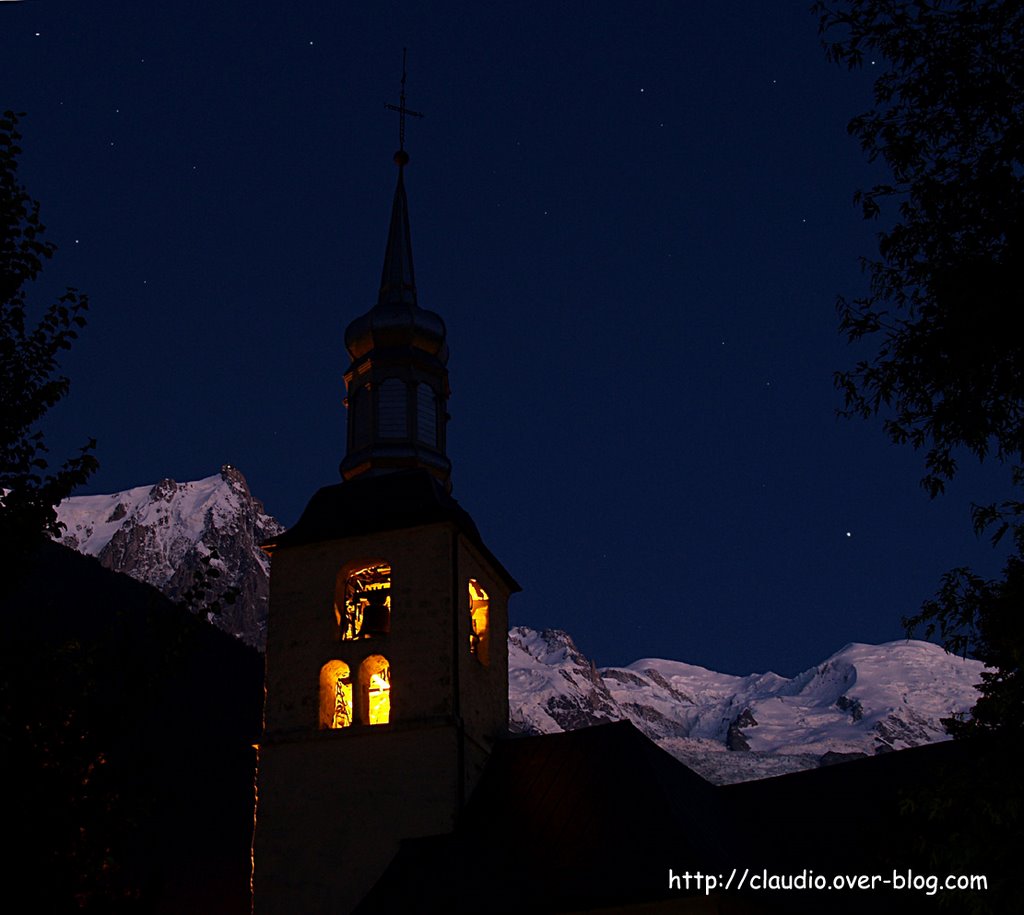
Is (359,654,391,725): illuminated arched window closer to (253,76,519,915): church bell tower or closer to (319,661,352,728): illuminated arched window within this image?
(253,76,519,915): church bell tower

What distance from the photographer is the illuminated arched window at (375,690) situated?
2456 centimetres

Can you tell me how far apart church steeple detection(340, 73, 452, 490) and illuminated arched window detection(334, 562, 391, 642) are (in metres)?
2.66

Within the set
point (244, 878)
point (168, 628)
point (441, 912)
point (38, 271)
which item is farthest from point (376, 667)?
point (244, 878)

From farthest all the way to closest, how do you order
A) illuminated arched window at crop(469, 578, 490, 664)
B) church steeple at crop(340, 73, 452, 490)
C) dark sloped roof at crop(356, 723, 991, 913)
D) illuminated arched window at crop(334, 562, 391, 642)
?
church steeple at crop(340, 73, 452, 490)
illuminated arched window at crop(469, 578, 490, 664)
illuminated arched window at crop(334, 562, 391, 642)
dark sloped roof at crop(356, 723, 991, 913)

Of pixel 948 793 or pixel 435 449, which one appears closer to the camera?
pixel 948 793

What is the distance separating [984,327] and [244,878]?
189 ft

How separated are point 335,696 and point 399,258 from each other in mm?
12411

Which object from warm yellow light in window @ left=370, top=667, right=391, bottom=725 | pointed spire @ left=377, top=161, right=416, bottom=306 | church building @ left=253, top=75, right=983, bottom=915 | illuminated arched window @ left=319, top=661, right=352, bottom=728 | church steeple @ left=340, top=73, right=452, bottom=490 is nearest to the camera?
church building @ left=253, top=75, right=983, bottom=915

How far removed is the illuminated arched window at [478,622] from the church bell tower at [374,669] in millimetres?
35

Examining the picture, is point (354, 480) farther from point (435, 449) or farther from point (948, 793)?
point (948, 793)

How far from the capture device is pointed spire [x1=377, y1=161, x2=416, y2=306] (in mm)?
31609

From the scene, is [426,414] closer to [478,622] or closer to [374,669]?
[478,622]

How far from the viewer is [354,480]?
90.5 feet

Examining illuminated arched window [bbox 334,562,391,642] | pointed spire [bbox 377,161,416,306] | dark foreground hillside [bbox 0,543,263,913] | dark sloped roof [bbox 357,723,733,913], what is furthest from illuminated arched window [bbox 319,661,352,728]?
pointed spire [bbox 377,161,416,306]
